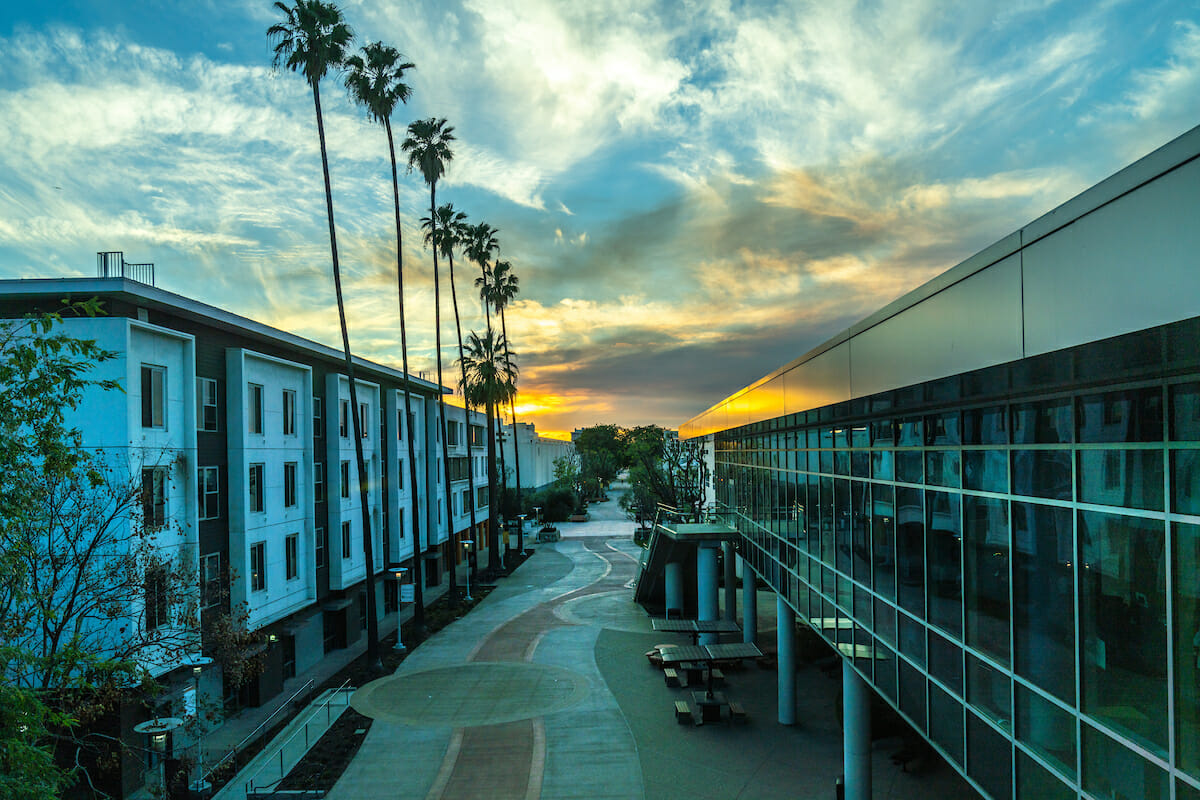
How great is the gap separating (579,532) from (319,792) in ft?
186

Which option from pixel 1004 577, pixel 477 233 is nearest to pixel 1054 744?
pixel 1004 577

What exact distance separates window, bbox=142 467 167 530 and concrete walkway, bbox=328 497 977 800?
25.0 ft

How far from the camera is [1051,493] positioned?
7.26m

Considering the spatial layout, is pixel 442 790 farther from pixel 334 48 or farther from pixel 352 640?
pixel 334 48

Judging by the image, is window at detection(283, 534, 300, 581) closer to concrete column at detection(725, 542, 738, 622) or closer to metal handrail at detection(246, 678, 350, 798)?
metal handrail at detection(246, 678, 350, 798)

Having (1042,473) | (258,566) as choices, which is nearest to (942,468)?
(1042,473)

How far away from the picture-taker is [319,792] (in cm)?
1588

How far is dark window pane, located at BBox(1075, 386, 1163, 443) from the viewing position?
5766 mm

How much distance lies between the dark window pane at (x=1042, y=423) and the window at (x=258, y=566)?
923 inches

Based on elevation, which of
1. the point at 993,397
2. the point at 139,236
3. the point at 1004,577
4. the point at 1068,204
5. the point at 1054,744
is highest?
the point at 139,236

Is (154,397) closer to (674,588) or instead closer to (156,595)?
(156,595)

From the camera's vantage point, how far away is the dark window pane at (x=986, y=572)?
26.9 feet

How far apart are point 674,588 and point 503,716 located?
14.1 metres

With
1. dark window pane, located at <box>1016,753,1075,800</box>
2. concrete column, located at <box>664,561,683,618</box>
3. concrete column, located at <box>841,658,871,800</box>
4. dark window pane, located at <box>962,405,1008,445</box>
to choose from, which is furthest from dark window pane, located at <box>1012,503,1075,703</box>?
concrete column, located at <box>664,561,683,618</box>
